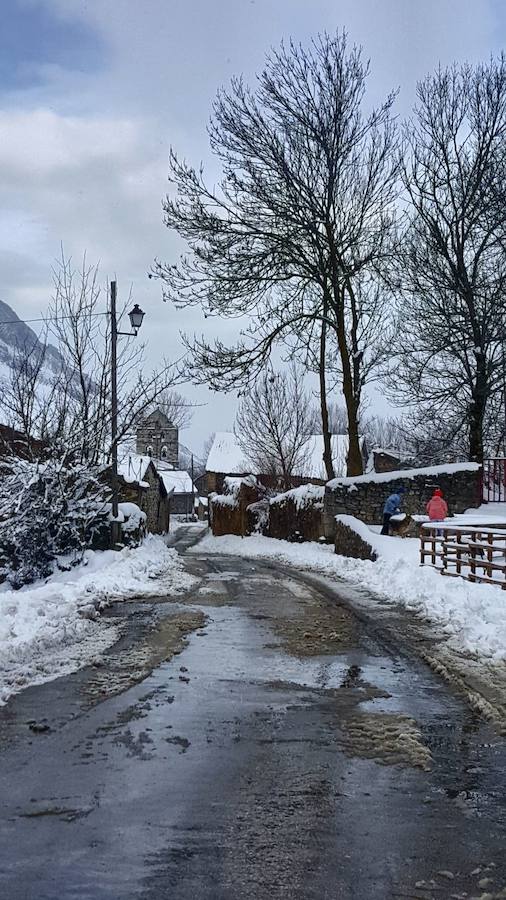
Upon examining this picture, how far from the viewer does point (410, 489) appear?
25828 millimetres

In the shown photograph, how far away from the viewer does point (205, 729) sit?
17.9ft

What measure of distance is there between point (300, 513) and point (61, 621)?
79.5 ft

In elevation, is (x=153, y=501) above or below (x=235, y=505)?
above

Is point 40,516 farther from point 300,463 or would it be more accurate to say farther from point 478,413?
point 300,463

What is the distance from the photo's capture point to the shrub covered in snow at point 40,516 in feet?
49.9

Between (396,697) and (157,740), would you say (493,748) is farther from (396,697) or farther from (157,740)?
(157,740)

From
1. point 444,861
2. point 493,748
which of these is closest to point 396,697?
point 493,748

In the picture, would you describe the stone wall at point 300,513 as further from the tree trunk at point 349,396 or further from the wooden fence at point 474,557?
the wooden fence at point 474,557

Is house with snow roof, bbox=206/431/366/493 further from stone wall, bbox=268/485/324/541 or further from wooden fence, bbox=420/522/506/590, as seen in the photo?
wooden fence, bbox=420/522/506/590

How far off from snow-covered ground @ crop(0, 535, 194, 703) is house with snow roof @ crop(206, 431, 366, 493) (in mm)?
27140

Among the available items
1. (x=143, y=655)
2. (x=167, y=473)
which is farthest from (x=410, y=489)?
(x=167, y=473)

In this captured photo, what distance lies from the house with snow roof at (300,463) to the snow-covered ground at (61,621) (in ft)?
89.0

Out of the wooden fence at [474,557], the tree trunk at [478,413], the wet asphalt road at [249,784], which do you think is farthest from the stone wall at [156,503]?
the wet asphalt road at [249,784]

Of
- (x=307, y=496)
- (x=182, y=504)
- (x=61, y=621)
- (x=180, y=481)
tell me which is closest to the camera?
(x=61, y=621)
